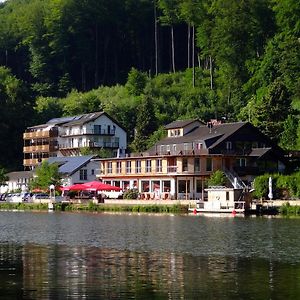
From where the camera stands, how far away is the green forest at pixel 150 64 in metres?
91.1

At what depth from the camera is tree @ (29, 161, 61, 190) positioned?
87000 mm

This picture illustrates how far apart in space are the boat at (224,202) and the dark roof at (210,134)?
1255 centimetres

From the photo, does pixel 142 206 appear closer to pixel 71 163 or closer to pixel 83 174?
pixel 83 174

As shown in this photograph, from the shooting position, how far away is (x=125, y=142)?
10750 centimetres

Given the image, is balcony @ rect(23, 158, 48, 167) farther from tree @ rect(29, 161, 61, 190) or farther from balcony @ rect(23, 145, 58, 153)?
tree @ rect(29, 161, 61, 190)

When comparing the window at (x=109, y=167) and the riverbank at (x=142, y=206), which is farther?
the window at (x=109, y=167)

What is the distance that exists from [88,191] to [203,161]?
12827 millimetres

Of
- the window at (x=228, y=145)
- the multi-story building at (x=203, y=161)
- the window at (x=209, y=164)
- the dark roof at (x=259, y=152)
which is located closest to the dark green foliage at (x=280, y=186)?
the multi-story building at (x=203, y=161)

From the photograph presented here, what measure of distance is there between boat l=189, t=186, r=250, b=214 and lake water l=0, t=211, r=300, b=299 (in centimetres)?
1039

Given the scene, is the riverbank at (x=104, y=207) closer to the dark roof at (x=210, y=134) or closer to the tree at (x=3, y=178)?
the dark roof at (x=210, y=134)

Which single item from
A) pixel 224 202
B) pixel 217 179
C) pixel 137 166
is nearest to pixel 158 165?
pixel 137 166

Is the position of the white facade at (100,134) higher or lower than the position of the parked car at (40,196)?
higher

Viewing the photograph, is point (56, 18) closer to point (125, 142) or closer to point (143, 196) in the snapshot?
point (125, 142)

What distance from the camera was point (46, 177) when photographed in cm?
8719
